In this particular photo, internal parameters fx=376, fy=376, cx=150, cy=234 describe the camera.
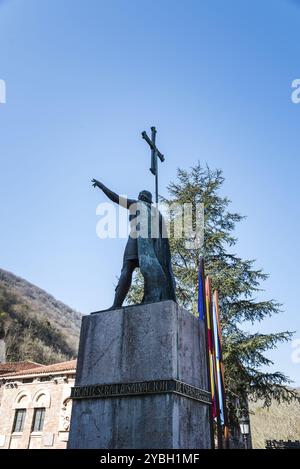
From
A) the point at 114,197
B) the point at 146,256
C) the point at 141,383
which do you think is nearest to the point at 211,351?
the point at 146,256

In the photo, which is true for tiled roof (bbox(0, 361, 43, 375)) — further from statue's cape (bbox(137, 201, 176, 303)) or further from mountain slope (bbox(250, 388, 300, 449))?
statue's cape (bbox(137, 201, 176, 303))

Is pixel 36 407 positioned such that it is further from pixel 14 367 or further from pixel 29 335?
pixel 29 335

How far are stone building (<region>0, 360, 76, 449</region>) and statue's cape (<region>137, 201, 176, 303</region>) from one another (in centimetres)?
2324

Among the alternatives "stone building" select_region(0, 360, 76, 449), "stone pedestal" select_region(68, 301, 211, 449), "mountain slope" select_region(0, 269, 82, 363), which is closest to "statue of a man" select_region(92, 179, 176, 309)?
"stone pedestal" select_region(68, 301, 211, 449)

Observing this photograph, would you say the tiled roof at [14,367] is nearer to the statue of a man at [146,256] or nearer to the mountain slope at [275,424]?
the mountain slope at [275,424]

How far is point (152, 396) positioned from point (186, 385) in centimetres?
42

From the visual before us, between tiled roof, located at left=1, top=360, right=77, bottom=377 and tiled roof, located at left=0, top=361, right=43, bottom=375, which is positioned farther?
tiled roof, located at left=0, top=361, right=43, bottom=375

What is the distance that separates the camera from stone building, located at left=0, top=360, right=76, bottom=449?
25.9 meters

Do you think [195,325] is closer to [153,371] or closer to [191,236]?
[153,371]

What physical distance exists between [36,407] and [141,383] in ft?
89.9

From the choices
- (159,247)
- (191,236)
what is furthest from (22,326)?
(159,247)

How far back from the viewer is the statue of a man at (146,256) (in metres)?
4.83

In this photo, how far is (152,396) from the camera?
3.84 meters

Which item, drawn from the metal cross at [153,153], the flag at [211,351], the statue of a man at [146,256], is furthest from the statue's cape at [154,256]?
the flag at [211,351]
